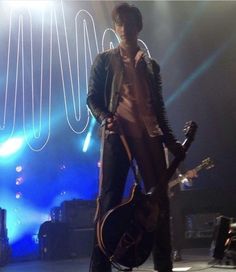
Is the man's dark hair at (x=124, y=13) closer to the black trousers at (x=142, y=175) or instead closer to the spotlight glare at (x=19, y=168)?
the black trousers at (x=142, y=175)

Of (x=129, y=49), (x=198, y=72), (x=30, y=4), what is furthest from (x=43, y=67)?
(x=129, y=49)

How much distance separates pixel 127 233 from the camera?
193 cm

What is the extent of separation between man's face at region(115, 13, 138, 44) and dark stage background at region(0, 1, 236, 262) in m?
4.97

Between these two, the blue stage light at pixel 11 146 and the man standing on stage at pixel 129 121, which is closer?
the man standing on stage at pixel 129 121

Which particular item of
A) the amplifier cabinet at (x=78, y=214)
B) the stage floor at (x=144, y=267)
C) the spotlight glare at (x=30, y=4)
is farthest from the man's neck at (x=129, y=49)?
the spotlight glare at (x=30, y=4)

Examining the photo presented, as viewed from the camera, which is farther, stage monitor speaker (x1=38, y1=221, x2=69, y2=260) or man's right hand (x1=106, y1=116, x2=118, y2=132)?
stage monitor speaker (x1=38, y1=221, x2=69, y2=260)

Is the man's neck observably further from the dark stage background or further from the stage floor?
the dark stage background

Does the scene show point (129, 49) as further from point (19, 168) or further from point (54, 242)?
point (19, 168)

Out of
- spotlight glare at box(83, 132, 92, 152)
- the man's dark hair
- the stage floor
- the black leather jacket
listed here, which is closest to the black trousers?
the black leather jacket

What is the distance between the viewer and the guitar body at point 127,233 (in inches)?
74.7

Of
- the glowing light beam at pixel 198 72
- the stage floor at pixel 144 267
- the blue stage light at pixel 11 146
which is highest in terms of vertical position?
the glowing light beam at pixel 198 72

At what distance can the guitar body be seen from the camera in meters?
1.90

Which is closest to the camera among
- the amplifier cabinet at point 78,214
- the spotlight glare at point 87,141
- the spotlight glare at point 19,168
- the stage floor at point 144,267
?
the stage floor at point 144,267

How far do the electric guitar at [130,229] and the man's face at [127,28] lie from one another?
74 cm
